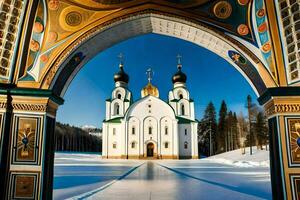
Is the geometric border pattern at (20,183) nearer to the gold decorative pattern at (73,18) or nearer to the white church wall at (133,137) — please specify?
the gold decorative pattern at (73,18)

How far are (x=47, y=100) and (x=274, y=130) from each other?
14.1 feet

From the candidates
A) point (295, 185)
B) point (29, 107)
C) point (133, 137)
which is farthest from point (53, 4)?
point (133, 137)

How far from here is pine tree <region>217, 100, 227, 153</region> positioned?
4328 centimetres

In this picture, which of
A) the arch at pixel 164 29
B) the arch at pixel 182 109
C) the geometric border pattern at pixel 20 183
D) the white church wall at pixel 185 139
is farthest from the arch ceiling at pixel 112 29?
the arch at pixel 182 109

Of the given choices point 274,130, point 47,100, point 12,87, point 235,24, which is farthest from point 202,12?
point 12,87

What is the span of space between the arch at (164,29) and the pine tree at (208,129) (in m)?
39.8

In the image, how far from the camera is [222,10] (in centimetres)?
582

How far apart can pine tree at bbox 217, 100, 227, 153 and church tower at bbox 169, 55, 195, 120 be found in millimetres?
9901

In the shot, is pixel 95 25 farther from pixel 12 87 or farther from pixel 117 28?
pixel 12 87

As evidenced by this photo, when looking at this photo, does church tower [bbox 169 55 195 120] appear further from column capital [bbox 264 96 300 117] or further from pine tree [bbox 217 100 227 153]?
column capital [bbox 264 96 300 117]

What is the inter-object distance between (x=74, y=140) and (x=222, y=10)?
181 feet

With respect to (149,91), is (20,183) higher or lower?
lower

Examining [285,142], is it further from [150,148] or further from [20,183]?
[150,148]

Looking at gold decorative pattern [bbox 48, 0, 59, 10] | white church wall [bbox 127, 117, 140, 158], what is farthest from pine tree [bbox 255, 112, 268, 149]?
gold decorative pattern [bbox 48, 0, 59, 10]
